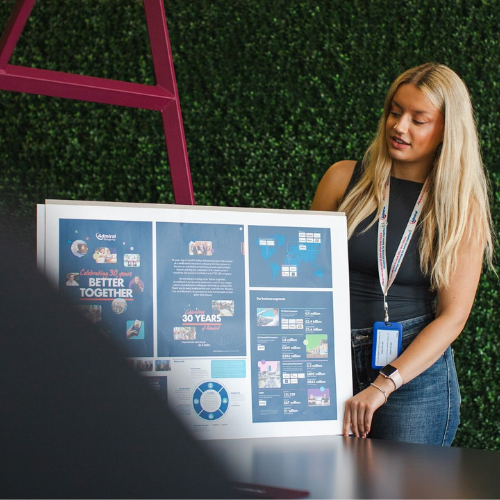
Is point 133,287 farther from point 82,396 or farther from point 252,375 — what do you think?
point 82,396

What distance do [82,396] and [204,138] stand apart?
2.82m

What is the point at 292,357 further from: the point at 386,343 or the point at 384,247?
the point at 384,247

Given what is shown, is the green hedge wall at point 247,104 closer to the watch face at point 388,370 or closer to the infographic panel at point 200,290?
the watch face at point 388,370

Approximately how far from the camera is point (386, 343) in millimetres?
1372

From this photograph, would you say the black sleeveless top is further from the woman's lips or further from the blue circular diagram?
the blue circular diagram

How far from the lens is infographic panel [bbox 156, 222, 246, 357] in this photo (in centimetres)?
103

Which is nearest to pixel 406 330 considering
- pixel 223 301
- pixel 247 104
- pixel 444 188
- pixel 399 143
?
pixel 444 188

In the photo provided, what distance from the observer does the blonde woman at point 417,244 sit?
4.64ft

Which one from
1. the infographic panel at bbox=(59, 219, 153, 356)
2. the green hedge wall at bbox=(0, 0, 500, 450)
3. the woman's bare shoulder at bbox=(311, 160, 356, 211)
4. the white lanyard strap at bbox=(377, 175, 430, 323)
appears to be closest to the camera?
the infographic panel at bbox=(59, 219, 153, 356)

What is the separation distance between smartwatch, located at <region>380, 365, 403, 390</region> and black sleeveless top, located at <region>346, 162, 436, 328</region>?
8.6 inches

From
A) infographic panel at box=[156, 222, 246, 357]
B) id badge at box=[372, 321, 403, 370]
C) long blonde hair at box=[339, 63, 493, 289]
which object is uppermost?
long blonde hair at box=[339, 63, 493, 289]

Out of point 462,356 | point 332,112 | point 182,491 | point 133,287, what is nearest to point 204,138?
point 332,112

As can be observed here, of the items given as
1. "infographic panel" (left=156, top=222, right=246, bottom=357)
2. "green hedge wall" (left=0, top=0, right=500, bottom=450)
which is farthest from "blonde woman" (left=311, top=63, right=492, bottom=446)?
"green hedge wall" (left=0, top=0, right=500, bottom=450)

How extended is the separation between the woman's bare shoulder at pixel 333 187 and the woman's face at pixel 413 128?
0.14 meters
